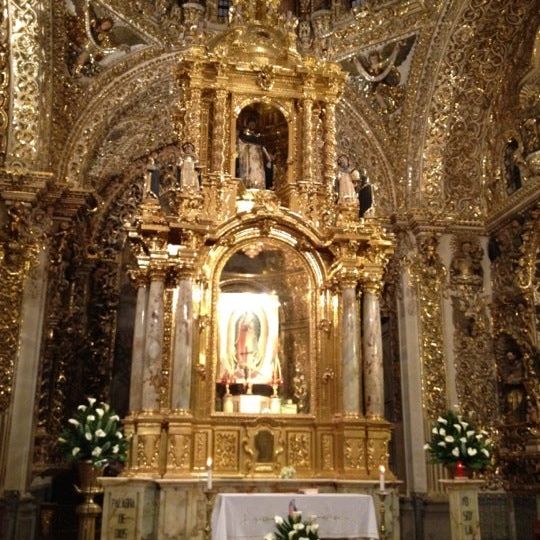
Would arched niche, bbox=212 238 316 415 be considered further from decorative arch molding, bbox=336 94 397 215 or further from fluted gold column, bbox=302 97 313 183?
decorative arch molding, bbox=336 94 397 215

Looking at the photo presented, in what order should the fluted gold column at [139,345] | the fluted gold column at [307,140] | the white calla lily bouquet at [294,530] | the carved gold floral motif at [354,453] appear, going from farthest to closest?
the fluted gold column at [307,140] → the fluted gold column at [139,345] → the carved gold floral motif at [354,453] → the white calla lily bouquet at [294,530]

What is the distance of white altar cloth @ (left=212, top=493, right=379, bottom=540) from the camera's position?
27.7 ft

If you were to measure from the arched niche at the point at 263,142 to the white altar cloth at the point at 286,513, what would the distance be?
5571mm

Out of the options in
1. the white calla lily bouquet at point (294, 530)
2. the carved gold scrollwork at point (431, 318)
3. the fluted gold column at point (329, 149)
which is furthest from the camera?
the carved gold scrollwork at point (431, 318)

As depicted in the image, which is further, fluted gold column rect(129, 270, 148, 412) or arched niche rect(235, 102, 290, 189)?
arched niche rect(235, 102, 290, 189)

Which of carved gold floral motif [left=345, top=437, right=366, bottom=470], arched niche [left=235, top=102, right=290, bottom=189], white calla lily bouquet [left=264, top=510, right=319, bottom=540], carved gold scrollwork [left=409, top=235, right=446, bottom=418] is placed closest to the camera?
white calla lily bouquet [left=264, top=510, right=319, bottom=540]

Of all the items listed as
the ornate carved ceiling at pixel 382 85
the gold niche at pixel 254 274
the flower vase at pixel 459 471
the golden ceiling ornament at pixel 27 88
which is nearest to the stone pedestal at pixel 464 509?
the flower vase at pixel 459 471

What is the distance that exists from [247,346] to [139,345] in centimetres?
169

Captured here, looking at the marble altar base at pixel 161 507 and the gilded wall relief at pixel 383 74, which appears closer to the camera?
the marble altar base at pixel 161 507

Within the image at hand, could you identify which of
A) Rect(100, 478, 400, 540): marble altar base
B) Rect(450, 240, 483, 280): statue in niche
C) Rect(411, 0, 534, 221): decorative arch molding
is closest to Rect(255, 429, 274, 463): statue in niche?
Rect(100, 478, 400, 540): marble altar base

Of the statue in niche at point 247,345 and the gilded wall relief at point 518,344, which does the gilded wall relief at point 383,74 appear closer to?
the gilded wall relief at point 518,344

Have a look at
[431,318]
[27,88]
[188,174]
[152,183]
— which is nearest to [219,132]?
[188,174]

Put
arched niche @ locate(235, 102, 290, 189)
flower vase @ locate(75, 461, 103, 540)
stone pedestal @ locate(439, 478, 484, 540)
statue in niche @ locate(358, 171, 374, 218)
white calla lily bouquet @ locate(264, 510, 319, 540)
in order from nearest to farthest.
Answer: white calla lily bouquet @ locate(264, 510, 319, 540), flower vase @ locate(75, 461, 103, 540), stone pedestal @ locate(439, 478, 484, 540), statue in niche @ locate(358, 171, 374, 218), arched niche @ locate(235, 102, 290, 189)

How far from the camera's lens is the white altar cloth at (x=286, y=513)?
27.7 ft
